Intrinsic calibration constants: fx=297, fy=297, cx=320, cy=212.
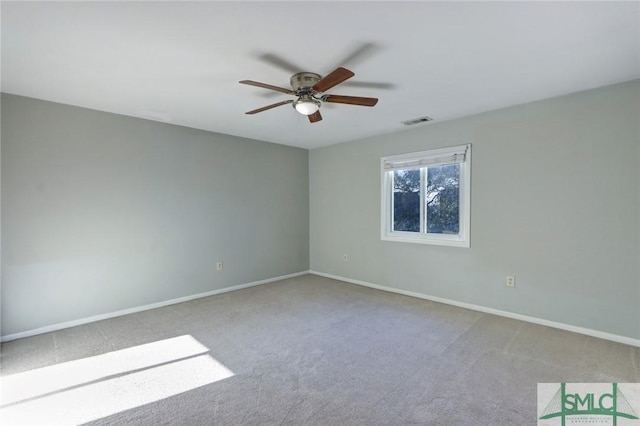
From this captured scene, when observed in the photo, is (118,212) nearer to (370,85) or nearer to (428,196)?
(370,85)

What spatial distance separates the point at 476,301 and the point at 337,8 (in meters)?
3.39

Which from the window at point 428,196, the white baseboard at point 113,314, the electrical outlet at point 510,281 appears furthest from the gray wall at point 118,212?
the electrical outlet at point 510,281

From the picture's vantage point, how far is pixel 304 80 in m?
2.45

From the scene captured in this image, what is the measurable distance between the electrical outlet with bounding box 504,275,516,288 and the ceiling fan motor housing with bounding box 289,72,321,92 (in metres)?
2.92

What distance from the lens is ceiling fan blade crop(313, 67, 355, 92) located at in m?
1.95

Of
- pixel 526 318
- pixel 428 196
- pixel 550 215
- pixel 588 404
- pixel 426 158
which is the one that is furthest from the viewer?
pixel 428 196

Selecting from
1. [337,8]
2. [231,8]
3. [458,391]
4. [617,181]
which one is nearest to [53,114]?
[231,8]

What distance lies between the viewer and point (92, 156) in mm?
3270

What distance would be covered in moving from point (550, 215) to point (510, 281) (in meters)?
0.81

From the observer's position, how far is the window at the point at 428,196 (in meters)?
3.68

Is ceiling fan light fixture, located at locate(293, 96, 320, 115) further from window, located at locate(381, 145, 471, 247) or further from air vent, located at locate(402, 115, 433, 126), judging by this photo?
window, located at locate(381, 145, 471, 247)

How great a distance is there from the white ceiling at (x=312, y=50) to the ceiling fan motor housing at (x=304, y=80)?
0.06 metres

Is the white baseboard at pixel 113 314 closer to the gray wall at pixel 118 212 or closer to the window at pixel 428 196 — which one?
the gray wall at pixel 118 212

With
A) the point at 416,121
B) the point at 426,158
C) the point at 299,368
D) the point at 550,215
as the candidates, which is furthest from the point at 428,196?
the point at 299,368
